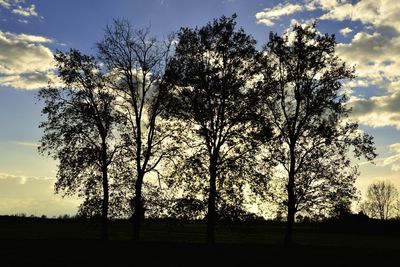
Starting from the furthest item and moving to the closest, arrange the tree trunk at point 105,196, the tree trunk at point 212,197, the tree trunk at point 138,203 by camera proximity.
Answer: the tree trunk at point 105,196
the tree trunk at point 138,203
the tree trunk at point 212,197

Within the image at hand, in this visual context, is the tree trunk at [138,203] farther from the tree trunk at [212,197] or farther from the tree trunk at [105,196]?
the tree trunk at [212,197]

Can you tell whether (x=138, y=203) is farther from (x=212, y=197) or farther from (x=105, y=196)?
(x=212, y=197)

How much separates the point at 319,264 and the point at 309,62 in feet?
61.3

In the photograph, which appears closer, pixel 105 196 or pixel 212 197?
pixel 212 197

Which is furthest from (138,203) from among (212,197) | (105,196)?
(212,197)

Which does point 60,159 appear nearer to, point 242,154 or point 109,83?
point 109,83

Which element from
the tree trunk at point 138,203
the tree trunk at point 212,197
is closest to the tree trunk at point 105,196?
the tree trunk at point 138,203

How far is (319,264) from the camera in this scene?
31.1 metres

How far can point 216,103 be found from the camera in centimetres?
4003

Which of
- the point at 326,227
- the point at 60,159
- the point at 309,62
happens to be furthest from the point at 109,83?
the point at 326,227

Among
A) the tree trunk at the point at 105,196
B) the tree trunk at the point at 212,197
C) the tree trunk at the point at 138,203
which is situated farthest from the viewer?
the tree trunk at the point at 105,196

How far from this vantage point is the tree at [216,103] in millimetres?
39250

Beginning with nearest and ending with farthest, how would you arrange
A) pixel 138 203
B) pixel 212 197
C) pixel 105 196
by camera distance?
1. pixel 212 197
2. pixel 138 203
3. pixel 105 196

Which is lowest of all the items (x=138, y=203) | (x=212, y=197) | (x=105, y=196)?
(x=138, y=203)
